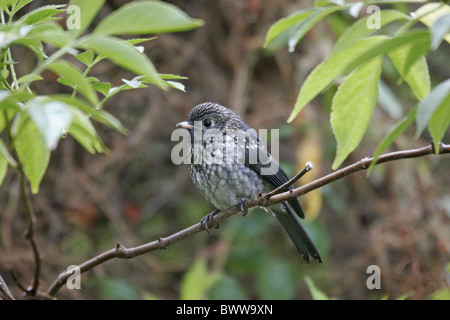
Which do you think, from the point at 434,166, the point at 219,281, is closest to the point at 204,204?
the point at 219,281

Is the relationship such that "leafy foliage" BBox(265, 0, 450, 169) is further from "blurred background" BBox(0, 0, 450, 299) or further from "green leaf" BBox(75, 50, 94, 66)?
"blurred background" BBox(0, 0, 450, 299)

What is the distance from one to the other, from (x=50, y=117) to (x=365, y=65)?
79 centimetres

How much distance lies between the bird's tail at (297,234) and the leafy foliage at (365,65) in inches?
67.4

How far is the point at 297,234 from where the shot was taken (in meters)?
3.16

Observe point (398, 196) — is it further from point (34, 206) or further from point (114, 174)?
point (34, 206)

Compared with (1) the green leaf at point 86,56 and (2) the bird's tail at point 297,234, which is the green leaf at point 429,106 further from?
(2) the bird's tail at point 297,234

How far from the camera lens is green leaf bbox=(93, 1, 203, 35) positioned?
2.98 feet

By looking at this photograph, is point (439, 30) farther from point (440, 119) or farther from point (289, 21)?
point (289, 21)

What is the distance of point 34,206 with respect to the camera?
434 cm

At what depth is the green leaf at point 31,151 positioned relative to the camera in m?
1.07

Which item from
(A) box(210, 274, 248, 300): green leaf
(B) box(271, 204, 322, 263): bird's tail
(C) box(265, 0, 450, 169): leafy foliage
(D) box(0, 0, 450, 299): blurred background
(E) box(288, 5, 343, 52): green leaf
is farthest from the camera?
(D) box(0, 0, 450, 299): blurred background

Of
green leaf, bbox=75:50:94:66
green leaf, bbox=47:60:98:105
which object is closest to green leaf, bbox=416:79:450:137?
green leaf, bbox=47:60:98:105

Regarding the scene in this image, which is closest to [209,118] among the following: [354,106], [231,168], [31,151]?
[231,168]

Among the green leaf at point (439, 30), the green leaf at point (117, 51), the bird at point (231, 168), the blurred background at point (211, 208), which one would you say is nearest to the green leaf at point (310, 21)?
the green leaf at point (439, 30)
